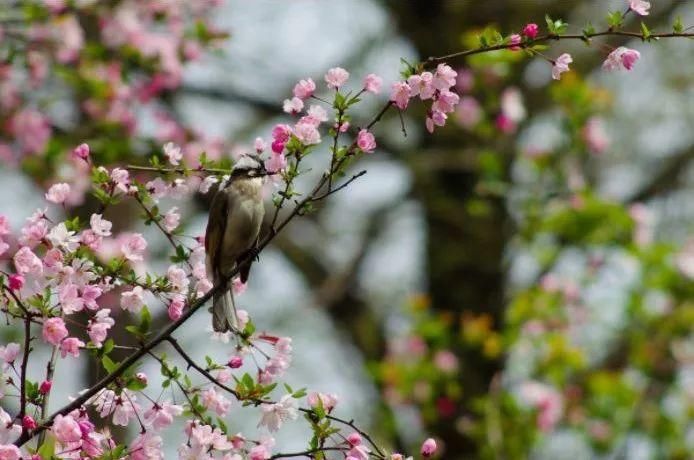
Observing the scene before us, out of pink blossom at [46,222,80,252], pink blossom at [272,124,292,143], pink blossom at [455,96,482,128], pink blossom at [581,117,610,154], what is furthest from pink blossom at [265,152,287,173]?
pink blossom at [455,96,482,128]

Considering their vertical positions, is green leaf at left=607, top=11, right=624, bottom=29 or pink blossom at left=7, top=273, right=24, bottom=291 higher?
green leaf at left=607, top=11, right=624, bottom=29

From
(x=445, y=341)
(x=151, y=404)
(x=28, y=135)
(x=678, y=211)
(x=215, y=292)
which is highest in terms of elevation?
(x=678, y=211)

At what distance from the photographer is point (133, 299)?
2.83 metres

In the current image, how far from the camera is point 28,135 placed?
6.80m

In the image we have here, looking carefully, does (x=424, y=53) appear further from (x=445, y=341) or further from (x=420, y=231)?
(x=445, y=341)

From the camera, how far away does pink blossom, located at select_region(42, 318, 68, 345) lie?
8.60 feet

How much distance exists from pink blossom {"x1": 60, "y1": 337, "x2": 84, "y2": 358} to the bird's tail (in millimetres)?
434

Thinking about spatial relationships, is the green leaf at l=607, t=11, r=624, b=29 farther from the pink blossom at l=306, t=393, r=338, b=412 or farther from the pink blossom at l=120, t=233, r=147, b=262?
the pink blossom at l=120, t=233, r=147, b=262

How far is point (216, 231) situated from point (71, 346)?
0.82 metres

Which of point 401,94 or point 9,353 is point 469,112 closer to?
point 401,94

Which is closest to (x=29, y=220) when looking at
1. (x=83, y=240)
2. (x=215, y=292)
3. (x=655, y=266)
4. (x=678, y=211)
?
(x=83, y=240)

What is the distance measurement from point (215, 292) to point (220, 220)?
0.69m

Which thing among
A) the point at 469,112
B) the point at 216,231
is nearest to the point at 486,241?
the point at 469,112

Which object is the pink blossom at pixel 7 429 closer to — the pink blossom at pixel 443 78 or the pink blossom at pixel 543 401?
the pink blossom at pixel 443 78
